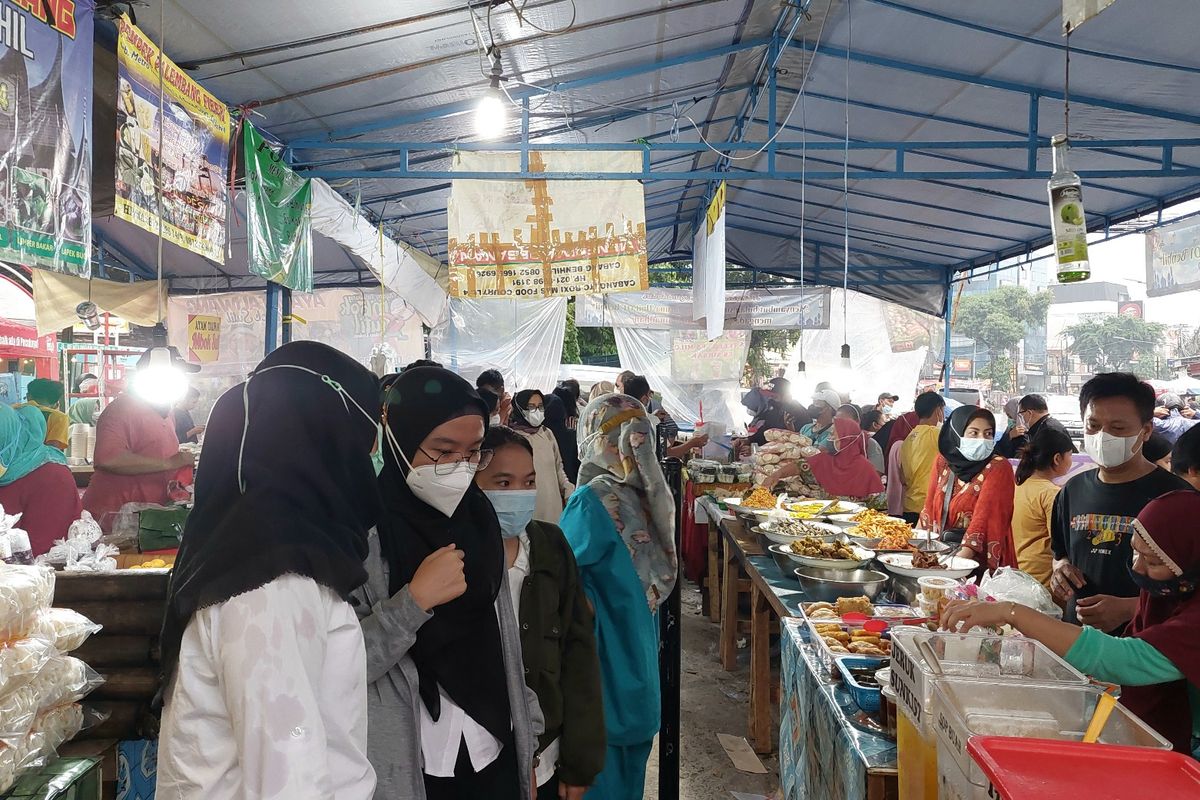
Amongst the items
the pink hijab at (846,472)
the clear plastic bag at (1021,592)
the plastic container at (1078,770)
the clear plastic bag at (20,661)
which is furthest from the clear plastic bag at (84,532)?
the pink hijab at (846,472)

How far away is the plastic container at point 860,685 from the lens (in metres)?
2.16

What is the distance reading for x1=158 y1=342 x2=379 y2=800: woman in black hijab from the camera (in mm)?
1181

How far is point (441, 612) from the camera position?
172 centimetres

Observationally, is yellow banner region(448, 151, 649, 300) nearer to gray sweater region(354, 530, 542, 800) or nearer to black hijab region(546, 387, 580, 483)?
black hijab region(546, 387, 580, 483)

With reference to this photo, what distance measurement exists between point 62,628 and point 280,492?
104cm

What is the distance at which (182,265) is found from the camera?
11.1 metres

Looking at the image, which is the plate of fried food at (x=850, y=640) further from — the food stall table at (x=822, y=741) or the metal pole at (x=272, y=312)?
the metal pole at (x=272, y=312)

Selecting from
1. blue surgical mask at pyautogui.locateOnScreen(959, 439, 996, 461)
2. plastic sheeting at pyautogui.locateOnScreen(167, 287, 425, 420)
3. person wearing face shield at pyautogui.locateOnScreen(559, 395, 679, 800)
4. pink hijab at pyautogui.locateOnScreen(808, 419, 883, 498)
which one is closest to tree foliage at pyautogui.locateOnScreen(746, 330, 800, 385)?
plastic sheeting at pyautogui.locateOnScreen(167, 287, 425, 420)

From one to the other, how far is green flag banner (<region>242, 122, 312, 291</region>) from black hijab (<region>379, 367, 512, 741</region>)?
4.15 m

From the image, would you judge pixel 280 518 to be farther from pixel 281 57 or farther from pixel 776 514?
pixel 281 57

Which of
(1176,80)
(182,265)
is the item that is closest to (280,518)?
(1176,80)

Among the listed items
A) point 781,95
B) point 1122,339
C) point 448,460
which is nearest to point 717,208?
point 781,95

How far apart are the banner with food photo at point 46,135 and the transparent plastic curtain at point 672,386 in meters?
12.7

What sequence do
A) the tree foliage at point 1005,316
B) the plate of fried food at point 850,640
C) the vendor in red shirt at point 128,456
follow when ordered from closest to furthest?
the plate of fried food at point 850,640 < the vendor in red shirt at point 128,456 < the tree foliage at point 1005,316
